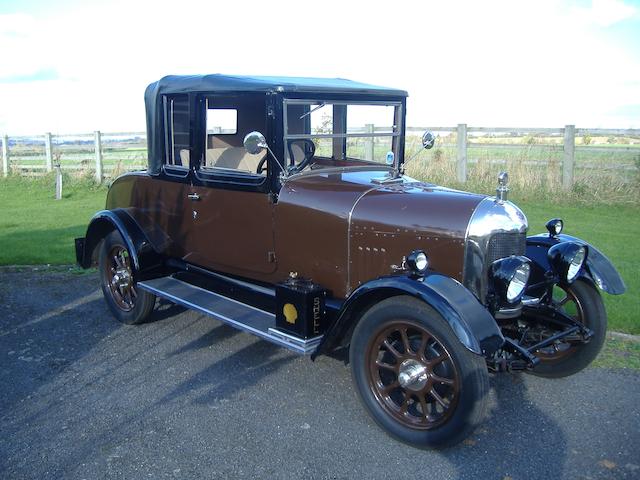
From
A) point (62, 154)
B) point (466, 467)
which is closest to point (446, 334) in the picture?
point (466, 467)

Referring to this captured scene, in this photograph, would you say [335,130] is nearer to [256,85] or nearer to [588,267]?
[256,85]

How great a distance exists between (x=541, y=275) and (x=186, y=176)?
278cm

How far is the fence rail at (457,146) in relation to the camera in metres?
11.6

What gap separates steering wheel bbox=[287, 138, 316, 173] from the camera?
4.18m

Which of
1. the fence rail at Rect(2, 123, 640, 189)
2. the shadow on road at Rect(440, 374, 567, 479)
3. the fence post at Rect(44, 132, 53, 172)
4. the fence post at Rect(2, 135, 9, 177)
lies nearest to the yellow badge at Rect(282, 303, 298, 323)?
the shadow on road at Rect(440, 374, 567, 479)

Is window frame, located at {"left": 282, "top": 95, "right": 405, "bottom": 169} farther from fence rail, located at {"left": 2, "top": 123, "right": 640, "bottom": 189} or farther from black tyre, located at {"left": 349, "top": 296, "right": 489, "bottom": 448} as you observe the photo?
black tyre, located at {"left": 349, "top": 296, "right": 489, "bottom": 448}

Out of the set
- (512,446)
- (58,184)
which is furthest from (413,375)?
(58,184)

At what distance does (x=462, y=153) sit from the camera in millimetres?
12617

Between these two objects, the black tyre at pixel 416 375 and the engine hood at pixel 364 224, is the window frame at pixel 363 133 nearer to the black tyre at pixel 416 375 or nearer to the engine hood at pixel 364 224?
the engine hood at pixel 364 224

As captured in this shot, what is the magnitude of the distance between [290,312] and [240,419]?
0.71 metres

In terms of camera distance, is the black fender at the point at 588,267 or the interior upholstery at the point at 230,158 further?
the interior upholstery at the point at 230,158

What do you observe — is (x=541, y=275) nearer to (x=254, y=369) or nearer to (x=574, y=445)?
(x=574, y=445)

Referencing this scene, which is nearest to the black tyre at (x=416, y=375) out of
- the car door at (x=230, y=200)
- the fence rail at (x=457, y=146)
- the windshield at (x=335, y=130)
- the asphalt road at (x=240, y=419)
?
the asphalt road at (x=240, y=419)

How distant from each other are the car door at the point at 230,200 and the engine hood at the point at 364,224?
0.20 meters
